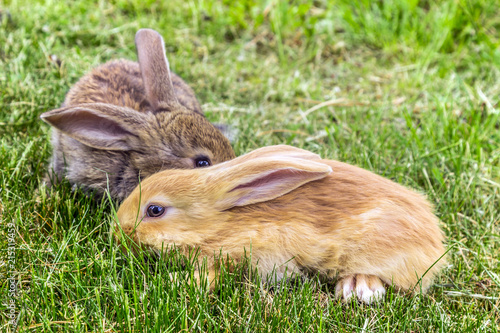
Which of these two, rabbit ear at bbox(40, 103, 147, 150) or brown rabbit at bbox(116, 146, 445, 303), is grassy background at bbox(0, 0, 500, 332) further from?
rabbit ear at bbox(40, 103, 147, 150)

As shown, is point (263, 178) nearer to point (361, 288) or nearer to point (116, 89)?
point (361, 288)

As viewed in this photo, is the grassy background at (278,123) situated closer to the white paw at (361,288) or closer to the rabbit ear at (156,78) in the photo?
the white paw at (361,288)

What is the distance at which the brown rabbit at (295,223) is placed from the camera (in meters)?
2.66

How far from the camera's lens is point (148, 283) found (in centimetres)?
252

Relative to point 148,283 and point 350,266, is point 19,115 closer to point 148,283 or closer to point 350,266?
point 148,283

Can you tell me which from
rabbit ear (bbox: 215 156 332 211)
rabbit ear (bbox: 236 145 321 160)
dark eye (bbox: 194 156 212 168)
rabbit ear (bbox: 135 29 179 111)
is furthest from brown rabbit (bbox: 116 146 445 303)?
rabbit ear (bbox: 135 29 179 111)

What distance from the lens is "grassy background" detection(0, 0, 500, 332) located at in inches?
94.6

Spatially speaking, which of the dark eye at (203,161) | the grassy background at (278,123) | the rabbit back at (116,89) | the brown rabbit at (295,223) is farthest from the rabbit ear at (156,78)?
the brown rabbit at (295,223)

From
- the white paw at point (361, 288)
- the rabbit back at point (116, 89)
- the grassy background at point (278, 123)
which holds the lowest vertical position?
the white paw at point (361, 288)

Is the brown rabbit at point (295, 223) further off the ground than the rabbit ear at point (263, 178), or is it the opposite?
the rabbit ear at point (263, 178)

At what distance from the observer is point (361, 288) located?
8.73 ft

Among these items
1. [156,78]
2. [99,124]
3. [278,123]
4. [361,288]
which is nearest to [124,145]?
[99,124]

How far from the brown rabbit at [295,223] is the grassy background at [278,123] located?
14 cm

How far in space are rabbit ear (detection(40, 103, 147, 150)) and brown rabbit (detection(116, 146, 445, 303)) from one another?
2.35 feet
